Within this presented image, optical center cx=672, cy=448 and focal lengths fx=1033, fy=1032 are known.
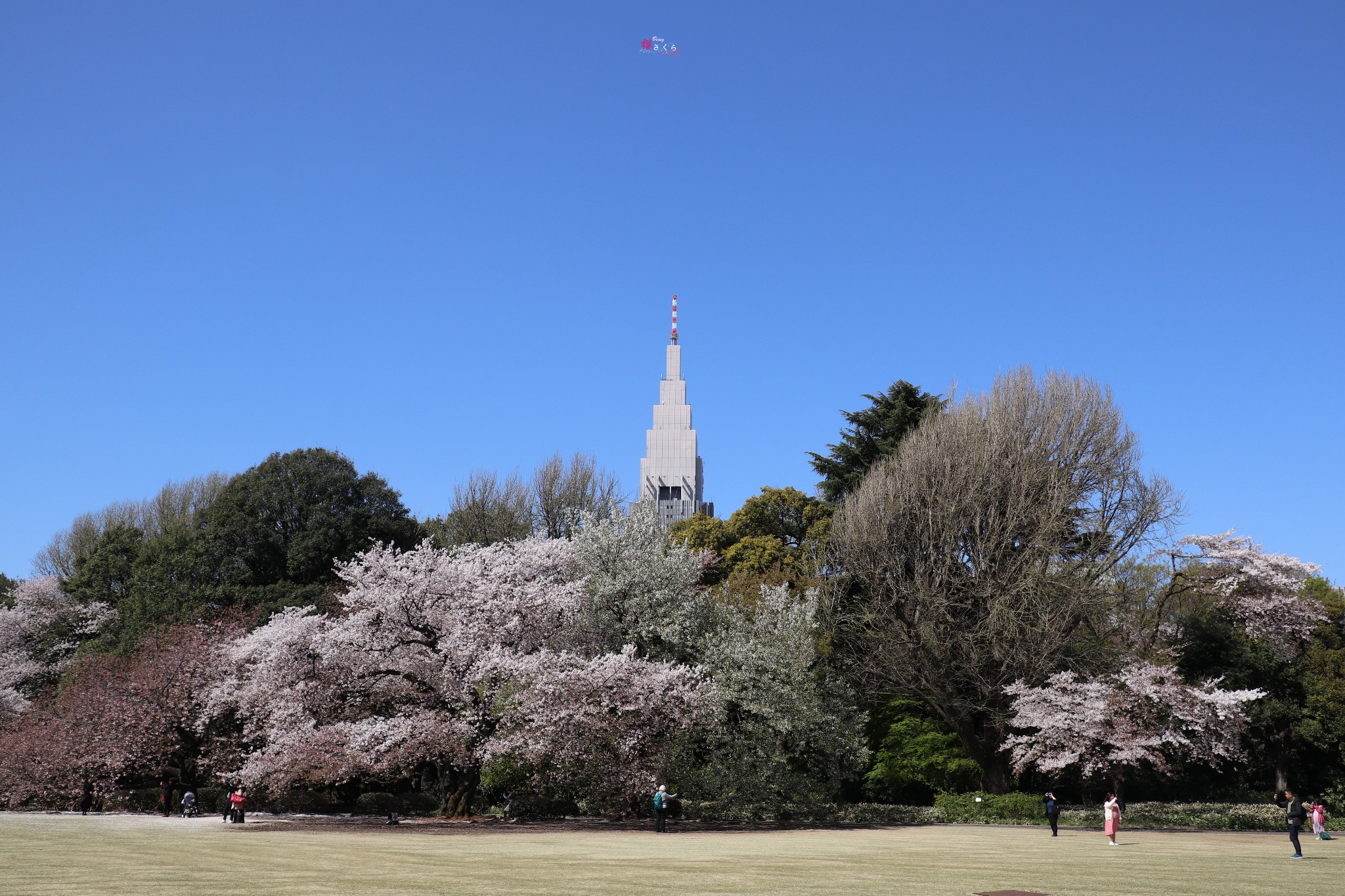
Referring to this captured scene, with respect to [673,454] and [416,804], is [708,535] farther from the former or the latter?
[673,454]

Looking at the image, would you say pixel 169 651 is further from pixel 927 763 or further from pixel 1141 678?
pixel 1141 678

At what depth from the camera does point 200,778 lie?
4100 centimetres

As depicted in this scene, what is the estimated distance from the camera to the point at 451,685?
3089 cm

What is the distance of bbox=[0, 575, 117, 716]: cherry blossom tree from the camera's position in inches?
2024

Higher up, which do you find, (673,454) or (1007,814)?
(673,454)

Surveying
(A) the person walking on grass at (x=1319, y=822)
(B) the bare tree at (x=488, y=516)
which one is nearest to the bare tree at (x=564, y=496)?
(B) the bare tree at (x=488, y=516)

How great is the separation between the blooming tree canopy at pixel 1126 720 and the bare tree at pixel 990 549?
1.68 meters

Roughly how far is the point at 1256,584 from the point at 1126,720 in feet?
34.9

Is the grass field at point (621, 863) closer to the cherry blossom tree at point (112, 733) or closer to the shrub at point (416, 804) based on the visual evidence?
the cherry blossom tree at point (112, 733)

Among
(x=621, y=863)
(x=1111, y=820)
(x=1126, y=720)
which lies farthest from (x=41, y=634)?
(x=1111, y=820)

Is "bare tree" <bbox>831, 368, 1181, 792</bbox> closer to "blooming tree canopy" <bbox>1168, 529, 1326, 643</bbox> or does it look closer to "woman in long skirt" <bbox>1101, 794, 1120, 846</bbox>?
"blooming tree canopy" <bbox>1168, 529, 1326, 643</bbox>

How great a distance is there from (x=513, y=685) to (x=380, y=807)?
11.6 meters

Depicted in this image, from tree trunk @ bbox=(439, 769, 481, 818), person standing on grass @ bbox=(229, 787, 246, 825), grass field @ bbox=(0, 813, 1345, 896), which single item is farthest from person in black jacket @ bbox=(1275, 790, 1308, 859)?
person standing on grass @ bbox=(229, 787, 246, 825)

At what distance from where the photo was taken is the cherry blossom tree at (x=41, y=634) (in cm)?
5141
